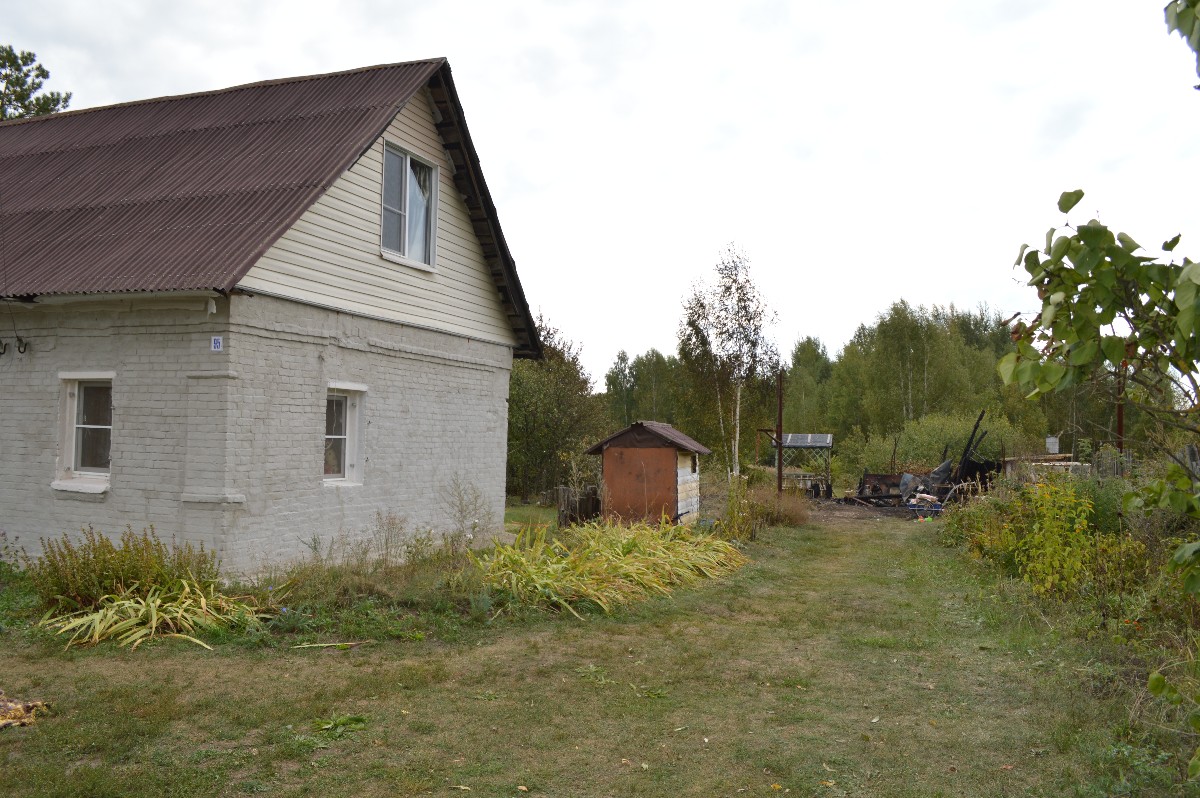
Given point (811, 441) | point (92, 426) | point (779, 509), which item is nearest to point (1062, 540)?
point (779, 509)

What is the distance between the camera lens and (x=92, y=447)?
10.5m

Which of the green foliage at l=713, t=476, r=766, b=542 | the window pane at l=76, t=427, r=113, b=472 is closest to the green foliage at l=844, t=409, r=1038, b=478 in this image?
the green foliage at l=713, t=476, r=766, b=542

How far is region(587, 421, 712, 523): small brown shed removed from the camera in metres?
15.8

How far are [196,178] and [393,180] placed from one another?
8.10 ft

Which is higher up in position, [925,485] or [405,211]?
[405,211]

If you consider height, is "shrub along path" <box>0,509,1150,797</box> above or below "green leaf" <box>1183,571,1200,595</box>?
below

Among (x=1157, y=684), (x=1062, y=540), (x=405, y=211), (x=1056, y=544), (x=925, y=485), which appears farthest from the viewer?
(x=925, y=485)

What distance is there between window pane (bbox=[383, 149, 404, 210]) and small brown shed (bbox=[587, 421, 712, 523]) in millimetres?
5605

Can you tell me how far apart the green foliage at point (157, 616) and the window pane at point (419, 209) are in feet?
18.6

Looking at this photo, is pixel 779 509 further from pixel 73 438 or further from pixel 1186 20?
pixel 1186 20

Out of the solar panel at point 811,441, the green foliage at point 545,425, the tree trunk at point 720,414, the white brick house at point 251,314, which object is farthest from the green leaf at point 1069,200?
the solar panel at point 811,441

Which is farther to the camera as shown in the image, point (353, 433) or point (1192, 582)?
point (353, 433)

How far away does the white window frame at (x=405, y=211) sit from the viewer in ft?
39.3

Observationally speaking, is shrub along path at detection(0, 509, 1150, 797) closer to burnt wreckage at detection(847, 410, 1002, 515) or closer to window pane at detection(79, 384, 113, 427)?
window pane at detection(79, 384, 113, 427)
